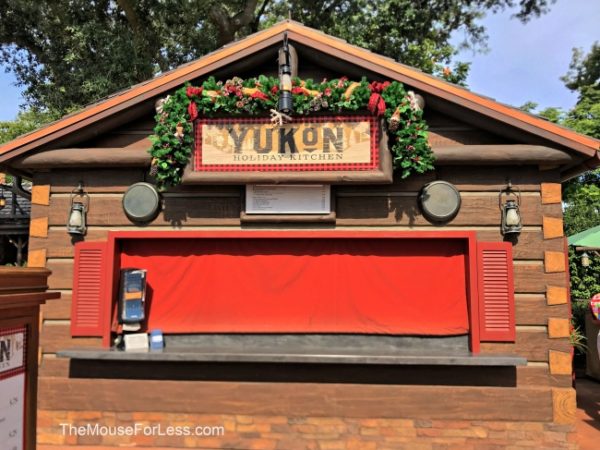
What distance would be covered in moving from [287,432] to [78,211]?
11.9 ft

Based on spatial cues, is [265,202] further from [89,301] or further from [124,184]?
[89,301]

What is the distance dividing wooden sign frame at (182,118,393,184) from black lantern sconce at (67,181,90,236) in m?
1.36

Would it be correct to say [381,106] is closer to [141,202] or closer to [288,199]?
[288,199]

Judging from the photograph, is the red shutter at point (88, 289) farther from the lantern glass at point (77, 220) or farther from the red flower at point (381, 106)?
the red flower at point (381, 106)

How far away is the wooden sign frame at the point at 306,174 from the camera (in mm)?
4949

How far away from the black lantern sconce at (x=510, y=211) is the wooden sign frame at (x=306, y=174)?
1.37m

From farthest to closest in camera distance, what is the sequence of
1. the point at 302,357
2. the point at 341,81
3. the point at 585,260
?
the point at 585,260 → the point at 341,81 → the point at 302,357

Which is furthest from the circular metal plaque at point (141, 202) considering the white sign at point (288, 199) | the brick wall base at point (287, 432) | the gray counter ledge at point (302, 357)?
the brick wall base at point (287, 432)

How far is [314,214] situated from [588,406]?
5227 millimetres

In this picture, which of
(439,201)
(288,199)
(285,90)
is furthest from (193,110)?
(439,201)

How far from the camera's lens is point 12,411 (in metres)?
2.08

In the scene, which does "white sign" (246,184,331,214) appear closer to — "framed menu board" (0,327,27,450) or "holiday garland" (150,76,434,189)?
"holiday garland" (150,76,434,189)

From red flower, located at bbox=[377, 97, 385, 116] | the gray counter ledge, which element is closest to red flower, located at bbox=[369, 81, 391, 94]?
red flower, located at bbox=[377, 97, 385, 116]

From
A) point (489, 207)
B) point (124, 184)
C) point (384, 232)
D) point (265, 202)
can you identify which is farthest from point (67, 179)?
point (489, 207)
